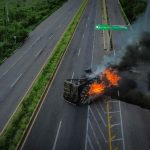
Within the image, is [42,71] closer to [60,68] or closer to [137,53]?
[60,68]

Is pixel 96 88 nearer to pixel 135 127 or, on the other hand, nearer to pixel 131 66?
pixel 135 127

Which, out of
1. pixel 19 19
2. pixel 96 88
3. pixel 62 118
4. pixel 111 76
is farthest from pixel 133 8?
pixel 62 118

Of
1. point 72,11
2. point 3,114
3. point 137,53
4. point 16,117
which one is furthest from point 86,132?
point 72,11

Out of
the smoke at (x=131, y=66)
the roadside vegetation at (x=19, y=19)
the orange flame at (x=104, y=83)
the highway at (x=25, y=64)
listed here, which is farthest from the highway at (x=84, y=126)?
the roadside vegetation at (x=19, y=19)

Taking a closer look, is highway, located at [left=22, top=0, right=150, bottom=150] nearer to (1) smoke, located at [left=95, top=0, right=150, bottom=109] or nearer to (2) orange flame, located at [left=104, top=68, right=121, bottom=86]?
(1) smoke, located at [left=95, top=0, right=150, bottom=109]

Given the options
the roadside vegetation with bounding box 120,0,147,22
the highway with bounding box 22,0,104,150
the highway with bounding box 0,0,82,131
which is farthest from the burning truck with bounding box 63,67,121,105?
the roadside vegetation with bounding box 120,0,147,22

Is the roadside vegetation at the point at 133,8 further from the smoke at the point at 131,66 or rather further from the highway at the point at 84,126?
the highway at the point at 84,126

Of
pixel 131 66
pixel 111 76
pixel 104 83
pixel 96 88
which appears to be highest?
pixel 131 66
